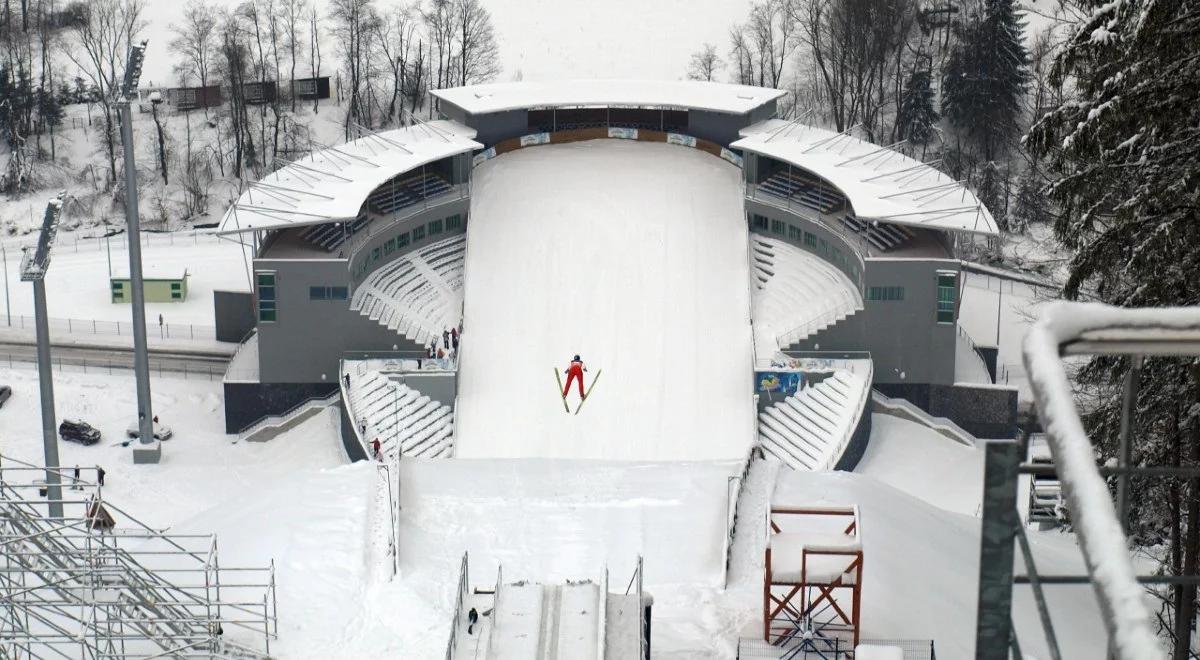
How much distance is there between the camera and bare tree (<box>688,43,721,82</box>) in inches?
3428

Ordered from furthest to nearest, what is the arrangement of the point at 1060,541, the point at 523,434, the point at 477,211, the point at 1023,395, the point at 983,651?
the point at 477,211, the point at 1023,395, the point at 523,434, the point at 1060,541, the point at 983,651

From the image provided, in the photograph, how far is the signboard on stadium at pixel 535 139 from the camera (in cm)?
6356

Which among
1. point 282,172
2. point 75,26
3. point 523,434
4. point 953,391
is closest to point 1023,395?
point 953,391

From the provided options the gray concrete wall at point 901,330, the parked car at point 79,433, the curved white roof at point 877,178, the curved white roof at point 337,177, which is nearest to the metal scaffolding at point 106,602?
the parked car at point 79,433

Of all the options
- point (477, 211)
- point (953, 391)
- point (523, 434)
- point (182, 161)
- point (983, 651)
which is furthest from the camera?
point (182, 161)

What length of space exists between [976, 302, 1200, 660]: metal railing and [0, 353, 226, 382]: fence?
4934 centimetres

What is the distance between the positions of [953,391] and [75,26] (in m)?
56.1

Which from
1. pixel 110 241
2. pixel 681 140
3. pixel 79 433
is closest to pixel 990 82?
pixel 681 140

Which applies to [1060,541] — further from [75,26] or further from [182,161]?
[75,26]

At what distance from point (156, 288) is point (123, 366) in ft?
22.2

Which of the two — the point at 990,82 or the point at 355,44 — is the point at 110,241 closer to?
the point at 355,44

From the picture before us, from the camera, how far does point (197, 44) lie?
3415 inches

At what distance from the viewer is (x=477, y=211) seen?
57906mm

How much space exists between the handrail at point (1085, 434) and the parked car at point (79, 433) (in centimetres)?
4420
